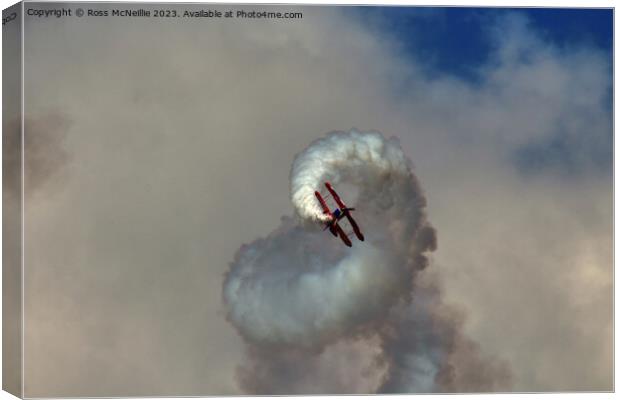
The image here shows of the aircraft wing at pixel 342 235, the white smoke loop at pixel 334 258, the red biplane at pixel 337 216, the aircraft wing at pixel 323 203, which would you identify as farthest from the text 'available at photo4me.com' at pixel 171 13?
the aircraft wing at pixel 342 235

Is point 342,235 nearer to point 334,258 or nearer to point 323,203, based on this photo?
point 334,258

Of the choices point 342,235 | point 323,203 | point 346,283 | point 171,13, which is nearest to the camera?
point 171,13

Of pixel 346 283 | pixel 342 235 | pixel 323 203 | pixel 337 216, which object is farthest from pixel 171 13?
pixel 346 283

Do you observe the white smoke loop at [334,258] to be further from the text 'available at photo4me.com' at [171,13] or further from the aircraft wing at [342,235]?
the text 'available at photo4me.com' at [171,13]

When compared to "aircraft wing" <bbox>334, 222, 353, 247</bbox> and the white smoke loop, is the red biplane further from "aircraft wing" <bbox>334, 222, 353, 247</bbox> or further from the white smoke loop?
the white smoke loop

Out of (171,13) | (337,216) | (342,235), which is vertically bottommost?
(342,235)

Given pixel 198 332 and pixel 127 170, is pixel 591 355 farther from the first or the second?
pixel 127 170
